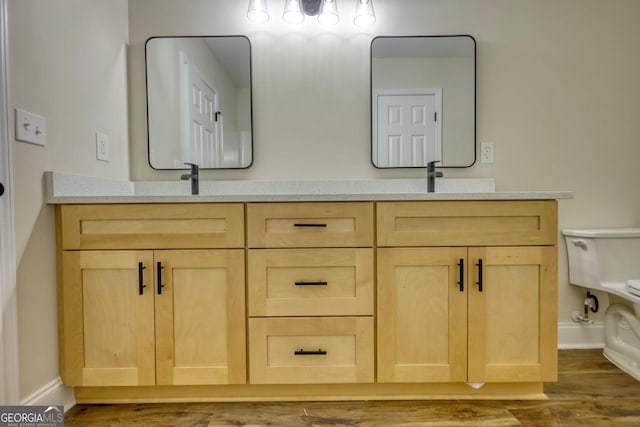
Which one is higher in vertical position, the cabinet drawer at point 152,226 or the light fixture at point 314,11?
the light fixture at point 314,11

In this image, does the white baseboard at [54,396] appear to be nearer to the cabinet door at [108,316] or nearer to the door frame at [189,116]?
the cabinet door at [108,316]

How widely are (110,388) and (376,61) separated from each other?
6.33 feet

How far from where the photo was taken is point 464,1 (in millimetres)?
1726

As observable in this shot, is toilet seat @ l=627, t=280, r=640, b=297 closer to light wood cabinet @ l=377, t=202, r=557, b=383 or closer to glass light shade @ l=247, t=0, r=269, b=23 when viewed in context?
A: light wood cabinet @ l=377, t=202, r=557, b=383

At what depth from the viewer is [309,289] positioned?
1.21 metres

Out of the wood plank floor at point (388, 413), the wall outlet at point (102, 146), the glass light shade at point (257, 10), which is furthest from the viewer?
the glass light shade at point (257, 10)

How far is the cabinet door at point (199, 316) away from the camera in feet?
3.90

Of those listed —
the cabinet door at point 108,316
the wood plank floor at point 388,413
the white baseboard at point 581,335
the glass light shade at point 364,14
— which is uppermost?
the glass light shade at point 364,14

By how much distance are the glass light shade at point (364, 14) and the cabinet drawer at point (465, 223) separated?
111 cm

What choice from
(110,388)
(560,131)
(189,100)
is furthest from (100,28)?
(560,131)

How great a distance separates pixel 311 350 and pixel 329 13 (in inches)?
65.2

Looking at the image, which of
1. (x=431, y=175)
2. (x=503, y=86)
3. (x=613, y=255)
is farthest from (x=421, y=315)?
(x=503, y=86)

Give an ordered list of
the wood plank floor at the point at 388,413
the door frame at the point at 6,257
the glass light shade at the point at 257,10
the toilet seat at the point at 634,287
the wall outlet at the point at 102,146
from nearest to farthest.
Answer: the door frame at the point at 6,257, the wood plank floor at the point at 388,413, the toilet seat at the point at 634,287, the wall outlet at the point at 102,146, the glass light shade at the point at 257,10

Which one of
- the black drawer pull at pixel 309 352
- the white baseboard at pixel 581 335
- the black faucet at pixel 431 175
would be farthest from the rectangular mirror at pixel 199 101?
the white baseboard at pixel 581 335
